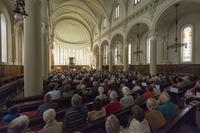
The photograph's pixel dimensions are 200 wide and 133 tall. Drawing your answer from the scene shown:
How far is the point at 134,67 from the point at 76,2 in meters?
14.8

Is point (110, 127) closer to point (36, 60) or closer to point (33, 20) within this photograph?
point (36, 60)

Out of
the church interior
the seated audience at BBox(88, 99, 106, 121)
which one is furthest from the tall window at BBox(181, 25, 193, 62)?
the seated audience at BBox(88, 99, 106, 121)

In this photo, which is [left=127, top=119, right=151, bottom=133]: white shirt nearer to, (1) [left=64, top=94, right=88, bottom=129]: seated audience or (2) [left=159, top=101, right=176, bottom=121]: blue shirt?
(1) [left=64, top=94, right=88, bottom=129]: seated audience

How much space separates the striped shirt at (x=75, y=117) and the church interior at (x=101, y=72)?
0.02 meters

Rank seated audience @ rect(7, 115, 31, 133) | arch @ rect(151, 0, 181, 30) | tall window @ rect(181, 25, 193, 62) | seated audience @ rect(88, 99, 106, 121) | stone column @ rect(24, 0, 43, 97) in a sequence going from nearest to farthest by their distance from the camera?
seated audience @ rect(7, 115, 31, 133) → seated audience @ rect(88, 99, 106, 121) → stone column @ rect(24, 0, 43, 97) → arch @ rect(151, 0, 181, 30) → tall window @ rect(181, 25, 193, 62)

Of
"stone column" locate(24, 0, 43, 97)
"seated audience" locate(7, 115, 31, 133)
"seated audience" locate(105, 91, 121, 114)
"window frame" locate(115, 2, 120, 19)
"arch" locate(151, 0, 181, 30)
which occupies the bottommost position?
"seated audience" locate(105, 91, 121, 114)

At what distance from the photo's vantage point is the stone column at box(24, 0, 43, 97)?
6.38m

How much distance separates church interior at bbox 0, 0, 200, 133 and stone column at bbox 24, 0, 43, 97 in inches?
1.5

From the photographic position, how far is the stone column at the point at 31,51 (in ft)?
20.9

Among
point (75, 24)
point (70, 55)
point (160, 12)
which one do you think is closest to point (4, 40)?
point (160, 12)

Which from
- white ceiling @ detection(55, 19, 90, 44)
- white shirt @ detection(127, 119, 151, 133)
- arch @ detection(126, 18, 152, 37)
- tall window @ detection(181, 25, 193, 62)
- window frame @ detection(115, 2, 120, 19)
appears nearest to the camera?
white shirt @ detection(127, 119, 151, 133)

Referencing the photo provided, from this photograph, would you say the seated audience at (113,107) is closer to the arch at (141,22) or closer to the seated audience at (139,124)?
the seated audience at (139,124)

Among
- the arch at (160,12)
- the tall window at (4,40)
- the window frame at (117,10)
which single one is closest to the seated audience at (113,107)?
the arch at (160,12)

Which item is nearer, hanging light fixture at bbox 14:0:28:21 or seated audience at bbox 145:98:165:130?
seated audience at bbox 145:98:165:130
